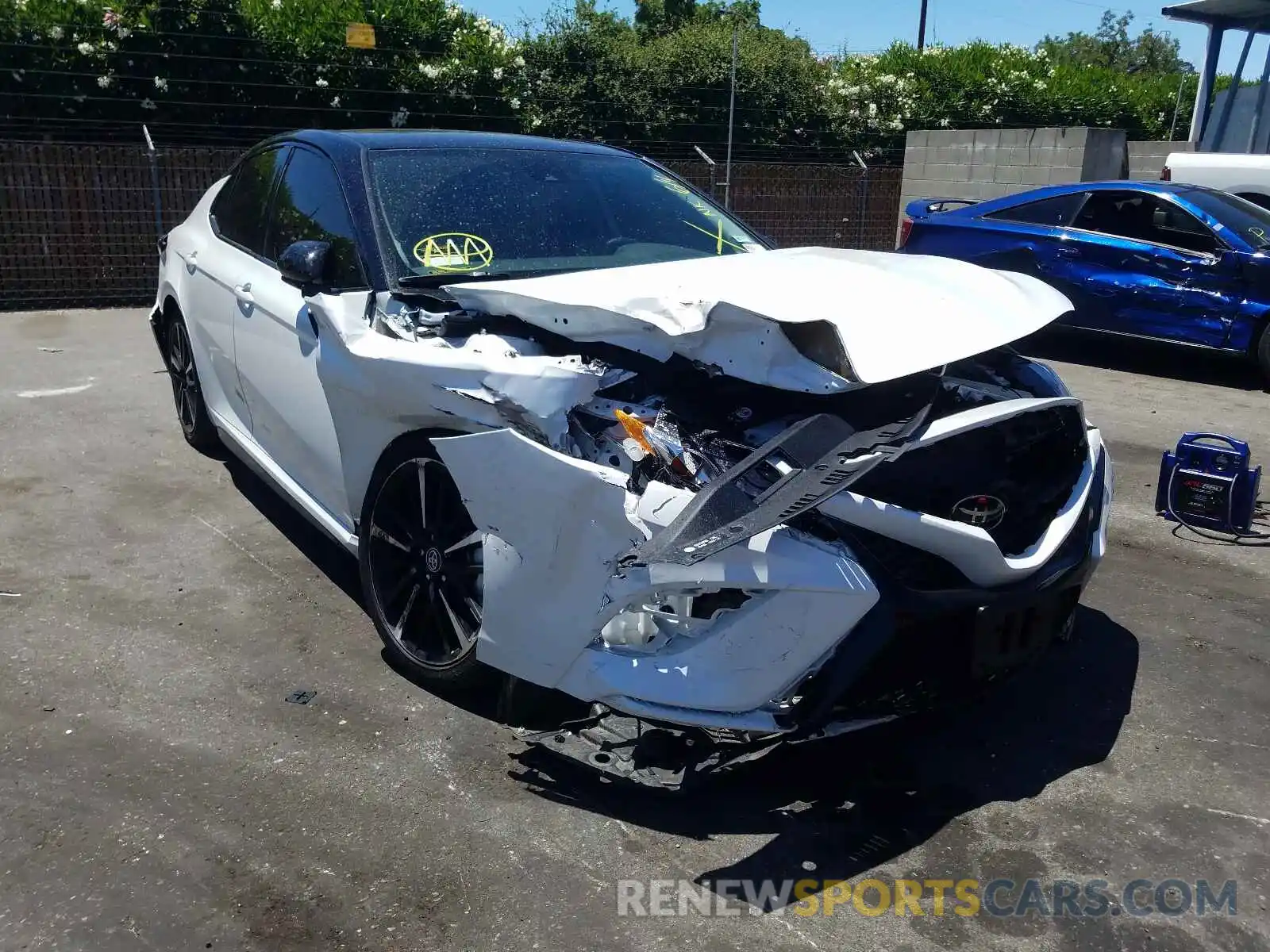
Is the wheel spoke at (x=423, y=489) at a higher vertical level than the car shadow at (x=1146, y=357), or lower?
higher

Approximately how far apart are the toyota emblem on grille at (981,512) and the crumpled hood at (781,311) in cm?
38

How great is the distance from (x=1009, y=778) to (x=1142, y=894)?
1.71ft

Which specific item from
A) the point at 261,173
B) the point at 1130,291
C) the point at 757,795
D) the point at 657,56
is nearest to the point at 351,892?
the point at 757,795

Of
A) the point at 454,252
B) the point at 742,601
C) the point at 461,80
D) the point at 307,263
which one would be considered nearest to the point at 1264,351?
Answer: the point at 454,252

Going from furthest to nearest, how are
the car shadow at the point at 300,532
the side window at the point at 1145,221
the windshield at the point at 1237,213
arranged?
the side window at the point at 1145,221 → the windshield at the point at 1237,213 → the car shadow at the point at 300,532

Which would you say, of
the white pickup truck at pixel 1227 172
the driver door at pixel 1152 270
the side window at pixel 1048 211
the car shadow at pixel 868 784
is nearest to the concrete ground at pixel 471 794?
the car shadow at pixel 868 784

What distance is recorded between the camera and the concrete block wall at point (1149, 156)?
44.9ft

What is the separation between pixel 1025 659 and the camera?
297 cm

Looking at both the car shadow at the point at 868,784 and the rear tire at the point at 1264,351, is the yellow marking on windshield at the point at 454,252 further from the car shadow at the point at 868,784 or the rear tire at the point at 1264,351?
the rear tire at the point at 1264,351

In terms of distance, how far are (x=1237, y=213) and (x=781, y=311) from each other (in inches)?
281

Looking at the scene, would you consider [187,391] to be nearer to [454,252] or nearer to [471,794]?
[454,252]

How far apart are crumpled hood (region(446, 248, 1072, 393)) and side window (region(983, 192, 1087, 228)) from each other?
19.7 feet

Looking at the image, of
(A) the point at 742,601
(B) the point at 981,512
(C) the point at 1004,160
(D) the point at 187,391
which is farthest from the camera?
(C) the point at 1004,160

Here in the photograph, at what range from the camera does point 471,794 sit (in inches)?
119
